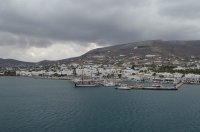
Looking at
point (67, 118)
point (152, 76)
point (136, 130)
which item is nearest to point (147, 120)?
point (136, 130)

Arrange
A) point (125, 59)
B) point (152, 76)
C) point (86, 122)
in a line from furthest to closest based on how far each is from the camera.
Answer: point (125, 59), point (152, 76), point (86, 122)

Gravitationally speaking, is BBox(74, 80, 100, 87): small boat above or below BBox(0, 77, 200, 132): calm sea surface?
above

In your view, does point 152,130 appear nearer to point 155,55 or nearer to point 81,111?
point 81,111

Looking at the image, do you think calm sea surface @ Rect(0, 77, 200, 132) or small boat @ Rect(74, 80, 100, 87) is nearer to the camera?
calm sea surface @ Rect(0, 77, 200, 132)

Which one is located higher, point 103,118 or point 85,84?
point 85,84

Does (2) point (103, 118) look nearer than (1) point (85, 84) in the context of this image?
Yes

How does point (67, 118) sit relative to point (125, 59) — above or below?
below

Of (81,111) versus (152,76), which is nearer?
(81,111)

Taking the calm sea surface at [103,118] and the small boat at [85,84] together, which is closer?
the calm sea surface at [103,118]

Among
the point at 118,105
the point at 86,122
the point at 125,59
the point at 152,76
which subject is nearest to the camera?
the point at 86,122

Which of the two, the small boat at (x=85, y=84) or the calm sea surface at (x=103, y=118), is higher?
the small boat at (x=85, y=84)

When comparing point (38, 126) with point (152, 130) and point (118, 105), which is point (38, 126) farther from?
point (118, 105)
